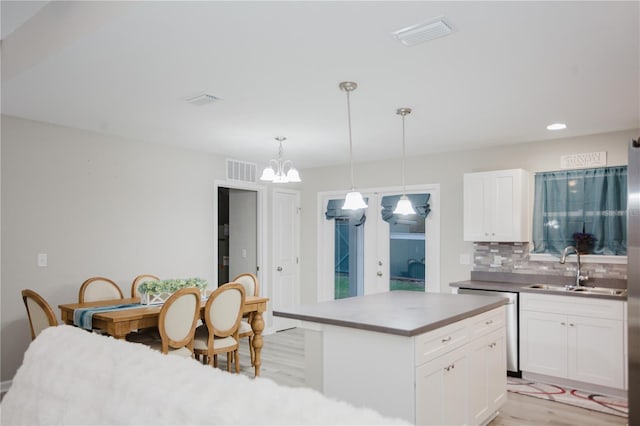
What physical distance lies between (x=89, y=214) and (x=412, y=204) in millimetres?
3746

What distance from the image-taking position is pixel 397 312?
289cm

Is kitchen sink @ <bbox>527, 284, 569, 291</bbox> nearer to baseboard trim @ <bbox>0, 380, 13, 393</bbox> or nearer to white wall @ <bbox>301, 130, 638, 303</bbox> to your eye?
white wall @ <bbox>301, 130, 638, 303</bbox>

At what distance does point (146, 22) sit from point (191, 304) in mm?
2211

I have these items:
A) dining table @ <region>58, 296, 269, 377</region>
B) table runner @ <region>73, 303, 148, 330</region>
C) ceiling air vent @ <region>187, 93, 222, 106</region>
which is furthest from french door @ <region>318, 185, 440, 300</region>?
table runner @ <region>73, 303, 148, 330</region>

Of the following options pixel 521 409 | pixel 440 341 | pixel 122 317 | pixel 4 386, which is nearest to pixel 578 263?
pixel 521 409

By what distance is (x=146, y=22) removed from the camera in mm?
2266

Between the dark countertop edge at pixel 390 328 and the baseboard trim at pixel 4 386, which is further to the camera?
the baseboard trim at pixel 4 386

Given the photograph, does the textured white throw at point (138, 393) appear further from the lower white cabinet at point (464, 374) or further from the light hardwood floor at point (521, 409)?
the light hardwood floor at point (521, 409)

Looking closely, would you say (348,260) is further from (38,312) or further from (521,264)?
(38,312)

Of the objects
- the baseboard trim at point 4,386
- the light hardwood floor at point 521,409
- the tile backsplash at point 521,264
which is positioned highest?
the tile backsplash at point 521,264

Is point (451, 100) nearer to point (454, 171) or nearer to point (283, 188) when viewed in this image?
point (454, 171)

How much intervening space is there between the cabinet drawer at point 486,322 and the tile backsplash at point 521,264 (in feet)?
5.34

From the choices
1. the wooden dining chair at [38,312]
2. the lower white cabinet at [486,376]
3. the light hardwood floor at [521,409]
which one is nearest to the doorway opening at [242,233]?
the light hardwood floor at [521,409]

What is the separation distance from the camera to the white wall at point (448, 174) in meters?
4.80
